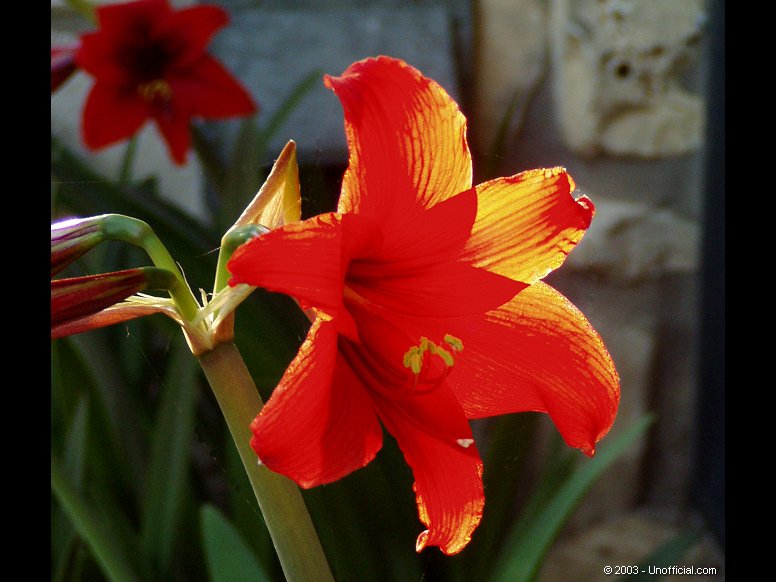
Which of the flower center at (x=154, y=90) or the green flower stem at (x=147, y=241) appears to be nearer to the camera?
the green flower stem at (x=147, y=241)

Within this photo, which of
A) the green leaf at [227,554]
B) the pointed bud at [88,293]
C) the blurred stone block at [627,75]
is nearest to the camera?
the pointed bud at [88,293]

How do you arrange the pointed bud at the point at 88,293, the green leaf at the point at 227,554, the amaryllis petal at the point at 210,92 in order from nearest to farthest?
the pointed bud at the point at 88,293 < the green leaf at the point at 227,554 < the amaryllis petal at the point at 210,92

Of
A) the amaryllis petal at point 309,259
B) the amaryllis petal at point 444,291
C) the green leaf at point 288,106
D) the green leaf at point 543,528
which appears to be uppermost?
the amaryllis petal at point 309,259

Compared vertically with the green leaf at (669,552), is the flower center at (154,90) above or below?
above

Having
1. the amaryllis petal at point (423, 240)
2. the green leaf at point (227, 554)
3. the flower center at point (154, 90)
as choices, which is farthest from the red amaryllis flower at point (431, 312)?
the flower center at point (154, 90)

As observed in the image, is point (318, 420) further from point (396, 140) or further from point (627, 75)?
point (627, 75)

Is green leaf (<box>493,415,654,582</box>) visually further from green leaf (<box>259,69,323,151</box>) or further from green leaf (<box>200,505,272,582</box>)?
green leaf (<box>259,69,323,151</box>)

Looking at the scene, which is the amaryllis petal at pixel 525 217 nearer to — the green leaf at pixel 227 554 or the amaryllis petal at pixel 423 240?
the amaryllis petal at pixel 423 240
